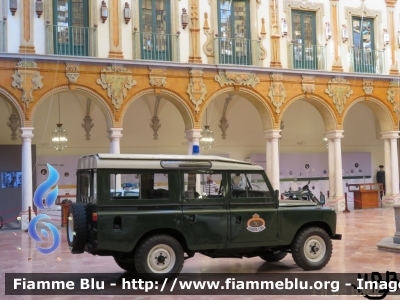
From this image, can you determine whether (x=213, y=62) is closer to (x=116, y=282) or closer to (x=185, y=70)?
(x=185, y=70)

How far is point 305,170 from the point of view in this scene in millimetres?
23406

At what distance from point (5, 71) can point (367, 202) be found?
13.8 m

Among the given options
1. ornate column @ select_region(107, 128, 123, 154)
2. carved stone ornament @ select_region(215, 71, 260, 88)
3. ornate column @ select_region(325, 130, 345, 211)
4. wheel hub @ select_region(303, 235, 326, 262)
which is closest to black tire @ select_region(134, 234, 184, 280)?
wheel hub @ select_region(303, 235, 326, 262)

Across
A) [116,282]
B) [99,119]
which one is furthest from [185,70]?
[116,282]

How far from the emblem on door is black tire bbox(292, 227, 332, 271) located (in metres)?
0.67

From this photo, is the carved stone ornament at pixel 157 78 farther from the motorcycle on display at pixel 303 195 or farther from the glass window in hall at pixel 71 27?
the motorcycle on display at pixel 303 195

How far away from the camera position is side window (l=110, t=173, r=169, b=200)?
7.41 metres

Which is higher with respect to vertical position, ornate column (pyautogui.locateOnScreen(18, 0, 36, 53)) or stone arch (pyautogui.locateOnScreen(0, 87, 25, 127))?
ornate column (pyautogui.locateOnScreen(18, 0, 36, 53))

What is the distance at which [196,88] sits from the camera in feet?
57.5

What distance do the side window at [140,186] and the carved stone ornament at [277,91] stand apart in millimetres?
11417

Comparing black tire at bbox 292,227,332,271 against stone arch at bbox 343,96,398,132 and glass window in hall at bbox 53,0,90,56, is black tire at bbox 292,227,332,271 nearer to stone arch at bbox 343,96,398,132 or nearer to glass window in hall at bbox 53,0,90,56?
glass window in hall at bbox 53,0,90,56

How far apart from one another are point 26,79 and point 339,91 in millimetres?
10785

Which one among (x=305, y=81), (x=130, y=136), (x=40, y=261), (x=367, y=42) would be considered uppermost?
(x=367, y=42)

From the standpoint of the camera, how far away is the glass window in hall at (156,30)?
17172 mm
